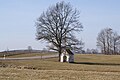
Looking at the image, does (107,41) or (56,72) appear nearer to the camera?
(56,72)

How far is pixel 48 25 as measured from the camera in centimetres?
6738

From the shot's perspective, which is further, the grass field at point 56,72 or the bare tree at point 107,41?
the bare tree at point 107,41

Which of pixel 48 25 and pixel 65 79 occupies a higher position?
pixel 48 25

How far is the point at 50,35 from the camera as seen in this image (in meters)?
66.4

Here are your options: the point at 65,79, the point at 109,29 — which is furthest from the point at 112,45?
the point at 65,79

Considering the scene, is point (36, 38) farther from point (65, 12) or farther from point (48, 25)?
point (65, 12)

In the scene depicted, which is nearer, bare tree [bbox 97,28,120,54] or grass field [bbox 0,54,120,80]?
grass field [bbox 0,54,120,80]

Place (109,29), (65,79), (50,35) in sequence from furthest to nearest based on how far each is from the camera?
(109,29), (50,35), (65,79)

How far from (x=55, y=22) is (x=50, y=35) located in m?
3.14

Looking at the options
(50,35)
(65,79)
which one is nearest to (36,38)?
(50,35)

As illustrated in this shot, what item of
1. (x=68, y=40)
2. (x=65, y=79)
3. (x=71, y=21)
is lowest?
(x=65, y=79)

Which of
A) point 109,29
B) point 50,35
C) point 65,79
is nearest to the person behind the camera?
point 65,79

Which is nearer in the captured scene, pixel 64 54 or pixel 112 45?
pixel 64 54

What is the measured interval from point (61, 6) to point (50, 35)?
788cm
